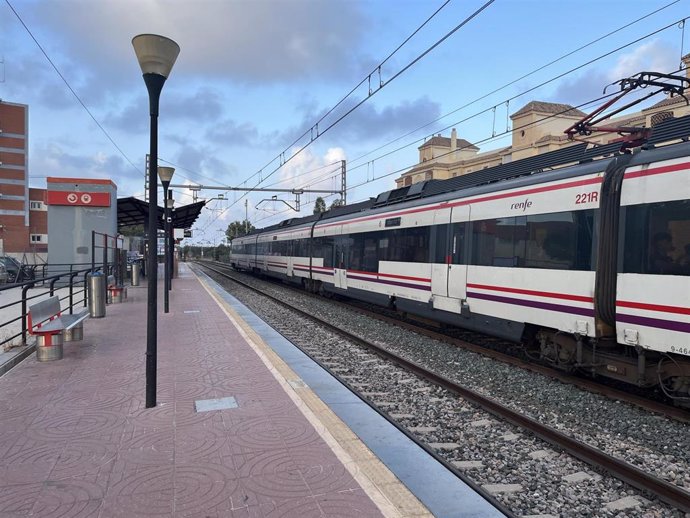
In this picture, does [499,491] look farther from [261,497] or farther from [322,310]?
[322,310]

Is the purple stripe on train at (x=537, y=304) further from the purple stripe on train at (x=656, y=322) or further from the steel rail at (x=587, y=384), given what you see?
the steel rail at (x=587, y=384)

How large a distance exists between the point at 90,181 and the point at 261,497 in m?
21.7

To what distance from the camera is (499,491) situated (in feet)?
12.6

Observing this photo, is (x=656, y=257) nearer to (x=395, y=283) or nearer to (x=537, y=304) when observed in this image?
(x=537, y=304)

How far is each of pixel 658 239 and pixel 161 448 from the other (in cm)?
565

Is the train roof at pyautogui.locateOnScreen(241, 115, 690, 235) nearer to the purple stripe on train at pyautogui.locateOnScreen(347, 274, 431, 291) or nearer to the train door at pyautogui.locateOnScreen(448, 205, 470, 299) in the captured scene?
the train door at pyautogui.locateOnScreen(448, 205, 470, 299)

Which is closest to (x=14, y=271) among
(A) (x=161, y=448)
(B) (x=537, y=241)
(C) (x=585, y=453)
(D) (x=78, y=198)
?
(D) (x=78, y=198)

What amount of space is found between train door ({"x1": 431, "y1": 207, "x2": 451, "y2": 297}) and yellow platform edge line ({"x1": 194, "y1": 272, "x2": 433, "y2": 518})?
4.66 m

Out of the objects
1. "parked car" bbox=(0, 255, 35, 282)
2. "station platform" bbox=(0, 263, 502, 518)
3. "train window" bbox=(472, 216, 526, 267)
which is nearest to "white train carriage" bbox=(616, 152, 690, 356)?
"train window" bbox=(472, 216, 526, 267)

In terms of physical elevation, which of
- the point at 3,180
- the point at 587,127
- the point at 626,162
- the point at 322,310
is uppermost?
the point at 3,180

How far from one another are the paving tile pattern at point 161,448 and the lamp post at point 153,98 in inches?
17.5

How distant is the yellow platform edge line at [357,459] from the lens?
124 inches

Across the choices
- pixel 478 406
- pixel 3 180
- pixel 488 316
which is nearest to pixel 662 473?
pixel 478 406

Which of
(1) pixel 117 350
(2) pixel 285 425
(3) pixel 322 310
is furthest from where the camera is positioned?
(3) pixel 322 310
